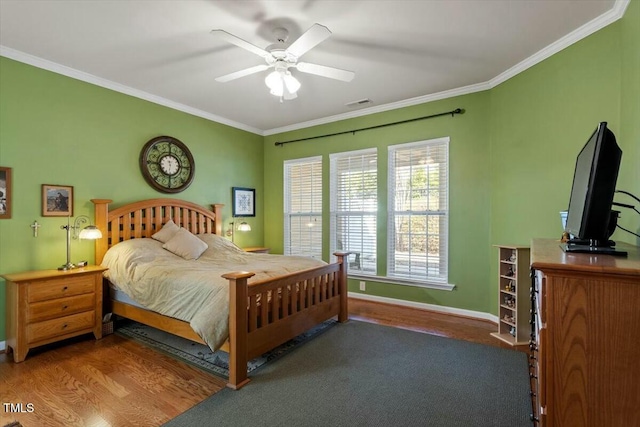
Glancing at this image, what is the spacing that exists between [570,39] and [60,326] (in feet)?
17.4

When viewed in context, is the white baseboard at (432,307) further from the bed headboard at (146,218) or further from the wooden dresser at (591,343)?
the wooden dresser at (591,343)

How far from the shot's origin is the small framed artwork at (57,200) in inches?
123

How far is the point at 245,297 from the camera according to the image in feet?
7.72

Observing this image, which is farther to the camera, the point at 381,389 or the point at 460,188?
the point at 460,188

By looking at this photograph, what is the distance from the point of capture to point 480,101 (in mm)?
3746

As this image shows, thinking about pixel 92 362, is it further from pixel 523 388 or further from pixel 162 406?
pixel 523 388

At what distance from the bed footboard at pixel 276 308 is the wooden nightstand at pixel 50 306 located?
70.7 inches

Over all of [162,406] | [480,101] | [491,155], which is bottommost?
[162,406]

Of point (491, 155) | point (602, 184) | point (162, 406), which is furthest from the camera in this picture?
point (491, 155)

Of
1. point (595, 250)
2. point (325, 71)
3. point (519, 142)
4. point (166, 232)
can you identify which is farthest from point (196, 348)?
point (519, 142)

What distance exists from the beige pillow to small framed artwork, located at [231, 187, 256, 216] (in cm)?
132

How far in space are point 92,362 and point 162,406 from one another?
1097mm

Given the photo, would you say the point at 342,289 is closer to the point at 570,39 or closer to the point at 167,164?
the point at 167,164

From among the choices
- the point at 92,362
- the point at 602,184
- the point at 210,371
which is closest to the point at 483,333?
the point at 602,184
